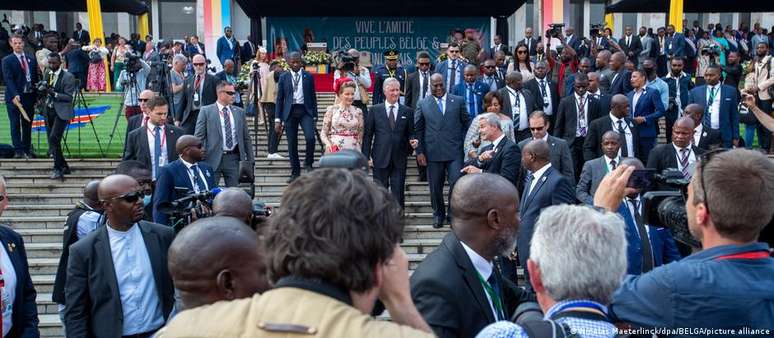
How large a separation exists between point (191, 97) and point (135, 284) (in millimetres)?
7703

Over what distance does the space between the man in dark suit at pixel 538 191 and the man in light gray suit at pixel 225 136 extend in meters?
3.94

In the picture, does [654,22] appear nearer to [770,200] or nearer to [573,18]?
[573,18]

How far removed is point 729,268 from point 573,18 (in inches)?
1584

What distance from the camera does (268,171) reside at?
507 inches

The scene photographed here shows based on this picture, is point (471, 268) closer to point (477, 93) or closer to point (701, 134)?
point (701, 134)

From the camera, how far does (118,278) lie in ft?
16.3

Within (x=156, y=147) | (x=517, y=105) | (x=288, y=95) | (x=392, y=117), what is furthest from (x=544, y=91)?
(x=156, y=147)

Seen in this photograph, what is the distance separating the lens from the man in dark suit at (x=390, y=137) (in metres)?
11.2

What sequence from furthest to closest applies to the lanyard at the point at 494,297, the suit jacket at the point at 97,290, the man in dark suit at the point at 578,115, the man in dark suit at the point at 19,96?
1. the man in dark suit at the point at 19,96
2. the man in dark suit at the point at 578,115
3. the suit jacket at the point at 97,290
4. the lanyard at the point at 494,297

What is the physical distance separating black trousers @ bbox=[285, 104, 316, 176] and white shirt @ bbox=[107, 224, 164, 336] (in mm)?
7065

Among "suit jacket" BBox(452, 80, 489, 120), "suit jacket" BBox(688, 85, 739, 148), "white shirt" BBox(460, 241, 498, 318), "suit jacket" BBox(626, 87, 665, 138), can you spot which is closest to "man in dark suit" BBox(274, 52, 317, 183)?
"suit jacket" BBox(452, 80, 489, 120)

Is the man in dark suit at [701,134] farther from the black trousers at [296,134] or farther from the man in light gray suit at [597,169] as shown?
the black trousers at [296,134]

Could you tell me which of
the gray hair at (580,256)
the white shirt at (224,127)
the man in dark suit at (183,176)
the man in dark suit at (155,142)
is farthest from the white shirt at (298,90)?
the gray hair at (580,256)

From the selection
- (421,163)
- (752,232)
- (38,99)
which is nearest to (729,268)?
(752,232)
